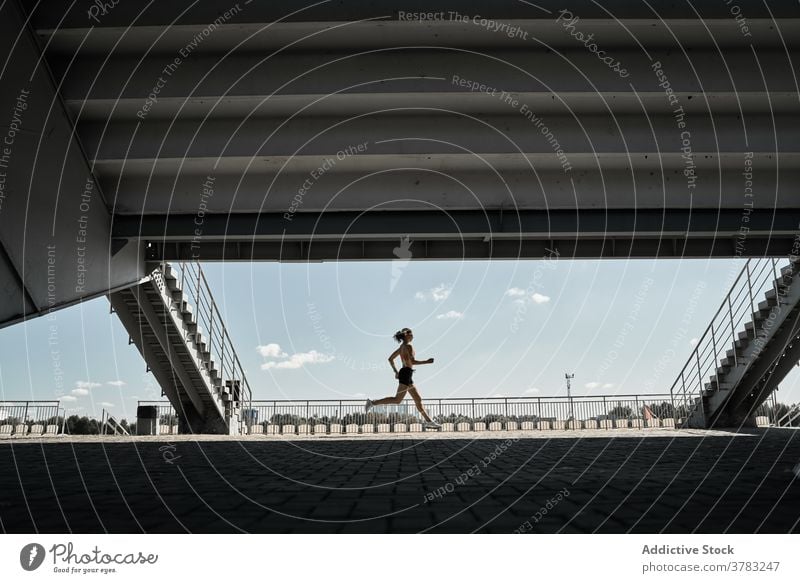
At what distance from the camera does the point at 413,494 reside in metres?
5.69

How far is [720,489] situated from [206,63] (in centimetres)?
803

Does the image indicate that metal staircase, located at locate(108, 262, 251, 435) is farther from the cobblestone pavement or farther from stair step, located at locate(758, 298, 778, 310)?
stair step, located at locate(758, 298, 778, 310)

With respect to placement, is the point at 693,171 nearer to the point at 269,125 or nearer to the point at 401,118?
the point at 401,118

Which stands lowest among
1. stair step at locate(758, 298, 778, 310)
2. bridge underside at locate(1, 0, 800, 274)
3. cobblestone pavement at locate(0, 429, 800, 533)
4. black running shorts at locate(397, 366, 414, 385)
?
cobblestone pavement at locate(0, 429, 800, 533)

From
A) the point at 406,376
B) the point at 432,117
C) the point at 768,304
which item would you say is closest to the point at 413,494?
the point at 432,117

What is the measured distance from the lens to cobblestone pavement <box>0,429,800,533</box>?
13.9 feet

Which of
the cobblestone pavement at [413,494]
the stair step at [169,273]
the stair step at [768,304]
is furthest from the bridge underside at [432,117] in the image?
the cobblestone pavement at [413,494]

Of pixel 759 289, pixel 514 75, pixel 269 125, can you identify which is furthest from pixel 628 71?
pixel 759 289

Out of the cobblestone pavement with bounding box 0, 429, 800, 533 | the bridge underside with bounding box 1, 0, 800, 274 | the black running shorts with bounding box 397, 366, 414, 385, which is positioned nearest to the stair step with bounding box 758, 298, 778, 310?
the bridge underside with bounding box 1, 0, 800, 274

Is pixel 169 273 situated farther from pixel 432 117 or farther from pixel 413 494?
pixel 413 494

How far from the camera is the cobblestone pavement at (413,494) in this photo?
4223mm

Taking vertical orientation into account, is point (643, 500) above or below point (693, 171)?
below
